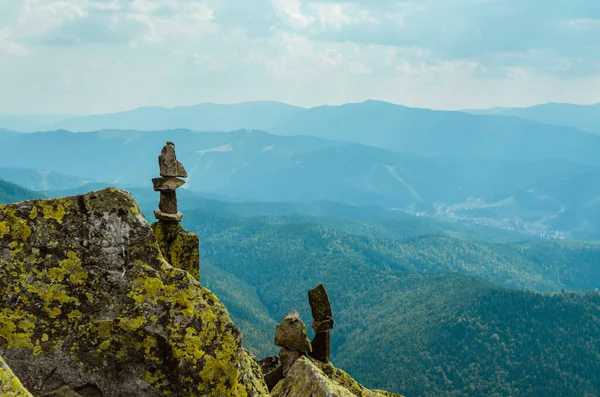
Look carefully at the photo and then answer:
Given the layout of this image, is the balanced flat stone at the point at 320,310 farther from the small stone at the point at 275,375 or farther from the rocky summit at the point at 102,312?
the rocky summit at the point at 102,312

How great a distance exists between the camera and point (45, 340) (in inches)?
469

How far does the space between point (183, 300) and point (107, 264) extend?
1.99 m

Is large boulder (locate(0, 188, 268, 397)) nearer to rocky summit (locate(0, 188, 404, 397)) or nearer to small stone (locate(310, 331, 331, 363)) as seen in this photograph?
rocky summit (locate(0, 188, 404, 397))

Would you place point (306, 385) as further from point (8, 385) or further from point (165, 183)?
point (8, 385)

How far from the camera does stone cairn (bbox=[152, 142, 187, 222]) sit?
24953 mm

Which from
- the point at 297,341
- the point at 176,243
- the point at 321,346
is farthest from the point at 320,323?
the point at 176,243

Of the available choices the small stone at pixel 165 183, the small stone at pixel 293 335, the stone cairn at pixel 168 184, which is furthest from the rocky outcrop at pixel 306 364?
the small stone at pixel 165 183

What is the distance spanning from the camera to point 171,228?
24797 mm

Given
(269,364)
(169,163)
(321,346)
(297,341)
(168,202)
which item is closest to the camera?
(168,202)

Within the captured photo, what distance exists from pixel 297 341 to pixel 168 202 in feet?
29.4

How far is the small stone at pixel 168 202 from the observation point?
2508cm

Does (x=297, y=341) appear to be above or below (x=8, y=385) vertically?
below

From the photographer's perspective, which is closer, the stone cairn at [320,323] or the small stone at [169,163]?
the small stone at [169,163]

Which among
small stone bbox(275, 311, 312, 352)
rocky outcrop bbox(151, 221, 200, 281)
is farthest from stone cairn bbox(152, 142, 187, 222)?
small stone bbox(275, 311, 312, 352)
